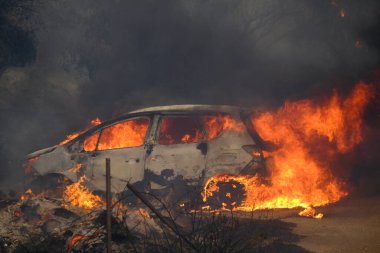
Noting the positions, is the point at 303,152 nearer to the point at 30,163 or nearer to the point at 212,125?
the point at 212,125

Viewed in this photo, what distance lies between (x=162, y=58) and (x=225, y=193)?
8.95m

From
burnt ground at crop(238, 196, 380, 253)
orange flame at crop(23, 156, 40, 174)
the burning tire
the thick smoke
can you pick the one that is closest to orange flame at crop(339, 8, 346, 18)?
the thick smoke

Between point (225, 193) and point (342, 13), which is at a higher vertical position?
point (342, 13)

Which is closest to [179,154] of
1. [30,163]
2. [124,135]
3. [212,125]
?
[212,125]

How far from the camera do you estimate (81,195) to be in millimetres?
6980

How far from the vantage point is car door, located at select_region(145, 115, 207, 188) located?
668cm

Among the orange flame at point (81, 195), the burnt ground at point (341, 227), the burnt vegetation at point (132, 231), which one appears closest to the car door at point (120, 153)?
the orange flame at point (81, 195)

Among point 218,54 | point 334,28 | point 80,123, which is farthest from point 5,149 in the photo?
point 334,28

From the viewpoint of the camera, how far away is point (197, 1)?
14.3m

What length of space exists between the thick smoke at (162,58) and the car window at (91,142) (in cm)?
470

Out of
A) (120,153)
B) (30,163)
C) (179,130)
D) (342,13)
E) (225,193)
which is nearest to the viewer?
(225,193)

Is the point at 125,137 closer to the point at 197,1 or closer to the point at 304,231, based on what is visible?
the point at 304,231

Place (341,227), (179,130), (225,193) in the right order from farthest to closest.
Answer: (179,130)
(225,193)
(341,227)

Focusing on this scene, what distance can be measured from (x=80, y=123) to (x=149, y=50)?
3969 mm
